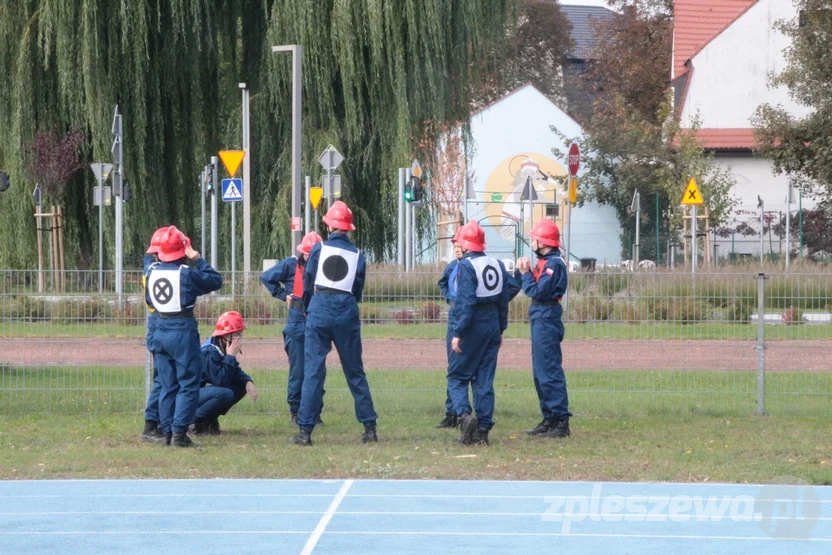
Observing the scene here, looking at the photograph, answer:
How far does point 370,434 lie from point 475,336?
1258 millimetres

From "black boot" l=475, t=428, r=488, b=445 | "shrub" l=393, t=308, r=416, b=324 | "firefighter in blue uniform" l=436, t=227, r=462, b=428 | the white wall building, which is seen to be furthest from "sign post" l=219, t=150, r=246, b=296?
the white wall building

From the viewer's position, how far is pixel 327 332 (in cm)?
1087

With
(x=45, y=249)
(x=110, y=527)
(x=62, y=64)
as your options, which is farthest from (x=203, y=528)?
(x=45, y=249)

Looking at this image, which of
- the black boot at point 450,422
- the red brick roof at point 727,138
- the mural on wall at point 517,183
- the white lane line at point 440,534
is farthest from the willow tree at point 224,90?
the mural on wall at point 517,183

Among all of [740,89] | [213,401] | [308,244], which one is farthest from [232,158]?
[740,89]

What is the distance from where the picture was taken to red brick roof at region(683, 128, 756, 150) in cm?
4906

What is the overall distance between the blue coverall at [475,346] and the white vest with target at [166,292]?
7.73 feet

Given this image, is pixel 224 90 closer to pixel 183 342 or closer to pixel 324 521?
pixel 183 342

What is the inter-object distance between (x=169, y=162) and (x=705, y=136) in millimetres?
A: 29099

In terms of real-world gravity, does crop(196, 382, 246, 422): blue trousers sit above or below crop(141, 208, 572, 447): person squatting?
below

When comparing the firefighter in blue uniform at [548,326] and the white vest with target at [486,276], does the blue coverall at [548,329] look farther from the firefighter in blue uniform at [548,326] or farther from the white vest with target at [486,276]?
the white vest with target at [486,276]

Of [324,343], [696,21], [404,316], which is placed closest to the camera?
[324,343]

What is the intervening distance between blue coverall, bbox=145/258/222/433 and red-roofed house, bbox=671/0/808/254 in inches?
1604

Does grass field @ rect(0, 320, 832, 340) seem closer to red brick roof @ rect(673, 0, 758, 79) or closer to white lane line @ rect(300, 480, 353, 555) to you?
white lane line @ rect(300, 480, 353, 555)
